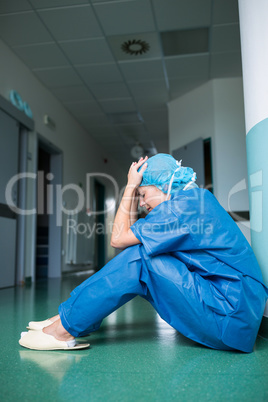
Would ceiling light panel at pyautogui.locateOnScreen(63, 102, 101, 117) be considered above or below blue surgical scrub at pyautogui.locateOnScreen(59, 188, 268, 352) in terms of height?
above

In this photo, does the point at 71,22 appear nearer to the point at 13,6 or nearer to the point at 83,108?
the point at 13,6

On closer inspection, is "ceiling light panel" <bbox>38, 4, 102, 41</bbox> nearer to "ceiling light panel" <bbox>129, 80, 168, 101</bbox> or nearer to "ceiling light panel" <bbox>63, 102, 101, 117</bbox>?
"ceiling light panel" <bbox>129, 80, 168, 101</bbox>

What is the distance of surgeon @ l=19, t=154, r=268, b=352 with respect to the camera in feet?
4.21

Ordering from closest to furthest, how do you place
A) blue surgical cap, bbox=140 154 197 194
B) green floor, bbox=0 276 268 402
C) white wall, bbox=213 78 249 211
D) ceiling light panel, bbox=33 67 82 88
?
green floor, bbox=0 276 268 402 → blue surgical cap, bbox=140 154 197 194 → white wall, bbox=213 78 249 211 → ceiling light panel, bbox=33 67 82 88

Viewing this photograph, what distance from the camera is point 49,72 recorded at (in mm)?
5039

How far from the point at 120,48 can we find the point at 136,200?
3.36 meters

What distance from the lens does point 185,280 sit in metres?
1.29

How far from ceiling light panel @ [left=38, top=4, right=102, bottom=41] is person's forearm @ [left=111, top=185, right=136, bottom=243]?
2869 millimetres

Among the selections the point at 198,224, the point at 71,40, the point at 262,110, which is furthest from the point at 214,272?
the point at 71,40

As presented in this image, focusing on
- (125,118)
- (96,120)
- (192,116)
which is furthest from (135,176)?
(96,120)

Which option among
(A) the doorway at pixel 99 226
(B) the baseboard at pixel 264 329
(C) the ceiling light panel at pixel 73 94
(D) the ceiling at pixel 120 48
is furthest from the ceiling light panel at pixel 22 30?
(A) the doorway at pixel 99 226

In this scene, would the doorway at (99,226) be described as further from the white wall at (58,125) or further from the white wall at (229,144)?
the white wall at (229,144)

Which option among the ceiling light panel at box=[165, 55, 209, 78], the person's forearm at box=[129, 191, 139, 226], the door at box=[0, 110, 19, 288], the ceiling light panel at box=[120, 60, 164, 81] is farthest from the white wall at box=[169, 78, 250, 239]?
the person's forearm at box=[129, 191, 139, 226]

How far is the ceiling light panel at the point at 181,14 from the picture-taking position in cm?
361
